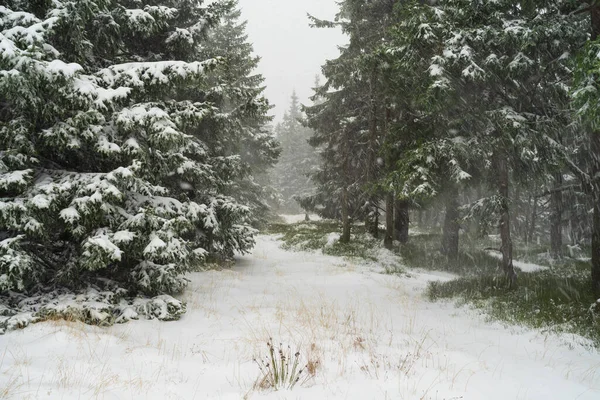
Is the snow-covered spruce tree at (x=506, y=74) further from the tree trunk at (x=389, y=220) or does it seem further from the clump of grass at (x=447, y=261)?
the tree trunk at (x=389, y=220)

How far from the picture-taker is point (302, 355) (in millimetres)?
4922

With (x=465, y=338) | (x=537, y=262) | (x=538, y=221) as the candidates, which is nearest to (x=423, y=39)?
(x=465, y=338)

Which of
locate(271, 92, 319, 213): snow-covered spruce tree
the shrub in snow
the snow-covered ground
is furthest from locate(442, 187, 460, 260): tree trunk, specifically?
locate(271, 92, 319, 213): snow-covered spruce tree

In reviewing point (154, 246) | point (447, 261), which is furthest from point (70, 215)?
point (447, 261)

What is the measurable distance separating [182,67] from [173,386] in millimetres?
5533

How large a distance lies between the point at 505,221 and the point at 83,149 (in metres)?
10.4

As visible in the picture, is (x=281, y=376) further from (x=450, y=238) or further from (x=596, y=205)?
(x=450, y=238)

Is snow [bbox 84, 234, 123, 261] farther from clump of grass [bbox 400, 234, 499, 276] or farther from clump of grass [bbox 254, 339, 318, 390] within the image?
clump of grass [bbox 400, 234, 499, 276]

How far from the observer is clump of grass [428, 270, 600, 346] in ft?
23.1

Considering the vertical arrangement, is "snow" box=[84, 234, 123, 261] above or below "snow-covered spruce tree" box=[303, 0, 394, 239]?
below

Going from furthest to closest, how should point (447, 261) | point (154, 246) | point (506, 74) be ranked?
1. point (447, 261)
2. point (506, 74)
3. point (154, 246)

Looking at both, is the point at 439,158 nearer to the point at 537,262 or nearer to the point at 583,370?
the point at 583,370

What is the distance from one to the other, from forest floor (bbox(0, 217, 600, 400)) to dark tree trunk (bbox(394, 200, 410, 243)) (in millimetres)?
9909

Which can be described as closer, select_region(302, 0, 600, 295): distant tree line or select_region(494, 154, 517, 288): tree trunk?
select_region(302, 0, 600, 295): distant tree line
